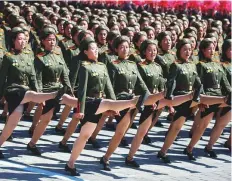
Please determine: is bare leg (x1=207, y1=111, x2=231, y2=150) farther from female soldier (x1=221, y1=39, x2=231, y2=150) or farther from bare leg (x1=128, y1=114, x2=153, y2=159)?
bare leg (x1=128, y1=114, x2=153, y2=159)

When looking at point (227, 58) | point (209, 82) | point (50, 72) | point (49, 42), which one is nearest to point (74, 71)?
point (50, 72)

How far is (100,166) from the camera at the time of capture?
408 inches

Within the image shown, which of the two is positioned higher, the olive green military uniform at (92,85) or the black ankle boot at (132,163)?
the olive green military uniform at (92,85)

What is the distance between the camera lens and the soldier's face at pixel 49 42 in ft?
34.6

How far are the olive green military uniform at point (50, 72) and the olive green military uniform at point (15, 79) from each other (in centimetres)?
28

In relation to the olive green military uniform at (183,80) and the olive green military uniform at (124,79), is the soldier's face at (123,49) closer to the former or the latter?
the olive green military uniform at (124,79)

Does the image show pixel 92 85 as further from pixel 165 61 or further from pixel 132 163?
pixel 165 61

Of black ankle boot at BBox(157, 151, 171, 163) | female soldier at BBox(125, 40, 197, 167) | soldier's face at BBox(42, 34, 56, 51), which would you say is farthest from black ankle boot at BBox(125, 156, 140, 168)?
soldier's face at BBox(42, 34, 56, 51)

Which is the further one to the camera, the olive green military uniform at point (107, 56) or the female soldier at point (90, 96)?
the olive green military uniform at point (107, 56)

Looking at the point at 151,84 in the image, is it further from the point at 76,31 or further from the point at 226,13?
the point at 226,13

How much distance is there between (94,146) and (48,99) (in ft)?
5.44

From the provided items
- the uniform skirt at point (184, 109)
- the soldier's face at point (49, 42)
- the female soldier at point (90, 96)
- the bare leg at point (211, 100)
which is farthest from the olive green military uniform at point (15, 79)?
the bare leg at point (211, 100)

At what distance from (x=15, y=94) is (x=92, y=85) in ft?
3.72

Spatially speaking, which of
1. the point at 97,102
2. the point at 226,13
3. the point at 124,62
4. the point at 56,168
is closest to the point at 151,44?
the point at 124,62
